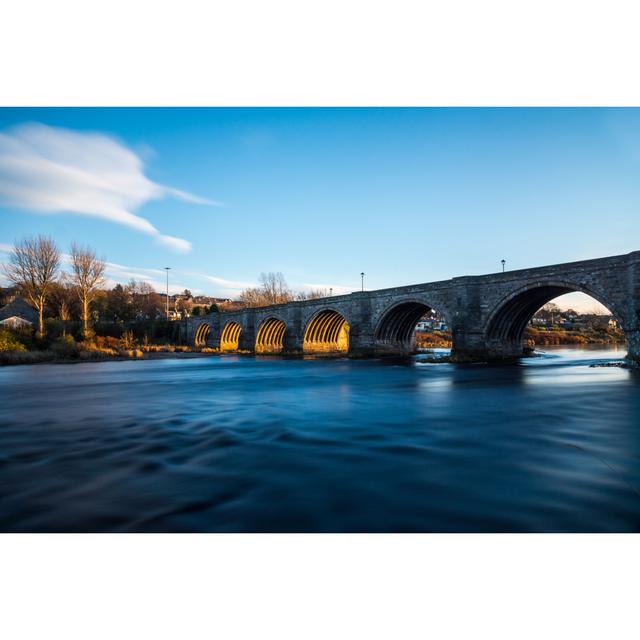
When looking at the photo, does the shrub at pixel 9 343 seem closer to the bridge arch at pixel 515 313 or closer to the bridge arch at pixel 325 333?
the bridge arch at pixel 325 333

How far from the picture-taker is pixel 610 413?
32.4 ft

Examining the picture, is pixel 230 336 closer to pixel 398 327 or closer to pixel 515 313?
pixel 398 327

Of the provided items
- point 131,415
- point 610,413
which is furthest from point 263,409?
point 610,413

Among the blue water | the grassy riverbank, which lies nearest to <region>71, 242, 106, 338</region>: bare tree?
the grassy riverbank

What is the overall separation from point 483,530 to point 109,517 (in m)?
3.82

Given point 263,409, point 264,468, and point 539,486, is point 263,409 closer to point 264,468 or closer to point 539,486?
point 264,468

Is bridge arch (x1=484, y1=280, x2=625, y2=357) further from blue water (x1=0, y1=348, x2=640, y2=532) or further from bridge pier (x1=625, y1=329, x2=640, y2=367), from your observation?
blue water (x1=0, y1=348, x2=640, y2=532)

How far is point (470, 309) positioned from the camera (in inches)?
→ 1033

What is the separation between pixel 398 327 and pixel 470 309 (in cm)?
1084

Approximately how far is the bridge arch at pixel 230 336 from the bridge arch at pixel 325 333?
→ 65.0 ft

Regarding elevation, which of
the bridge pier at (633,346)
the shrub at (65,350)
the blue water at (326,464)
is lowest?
the blue water at (326,464)

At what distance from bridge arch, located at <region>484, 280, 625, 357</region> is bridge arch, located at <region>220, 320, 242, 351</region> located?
42.7 metres

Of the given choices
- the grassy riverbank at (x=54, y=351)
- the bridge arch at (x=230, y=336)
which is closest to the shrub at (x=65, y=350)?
the grassy riverbank at (x=54, y=351)

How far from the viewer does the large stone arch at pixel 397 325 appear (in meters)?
33.6
